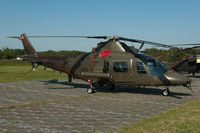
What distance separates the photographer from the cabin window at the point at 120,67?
13078mm

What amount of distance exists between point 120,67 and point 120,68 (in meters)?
0.07

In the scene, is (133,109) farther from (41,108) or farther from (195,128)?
(41,108)

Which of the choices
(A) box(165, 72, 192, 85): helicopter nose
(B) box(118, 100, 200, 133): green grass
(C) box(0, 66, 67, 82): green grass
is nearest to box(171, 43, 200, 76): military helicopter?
(A) box(165, 72, 192, 85): helicopter nose

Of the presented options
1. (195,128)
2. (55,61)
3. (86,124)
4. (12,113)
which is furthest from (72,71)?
(195,128)

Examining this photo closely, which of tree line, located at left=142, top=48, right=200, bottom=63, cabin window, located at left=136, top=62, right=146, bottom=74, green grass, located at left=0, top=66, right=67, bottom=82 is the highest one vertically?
tree line, located at left=142, top=48, right=200, bottom=63

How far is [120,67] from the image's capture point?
43.4 ft

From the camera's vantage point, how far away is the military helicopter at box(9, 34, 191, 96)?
40.0 ft

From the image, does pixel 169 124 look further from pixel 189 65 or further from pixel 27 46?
pixel 189 65

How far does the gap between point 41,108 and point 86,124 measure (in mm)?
3321

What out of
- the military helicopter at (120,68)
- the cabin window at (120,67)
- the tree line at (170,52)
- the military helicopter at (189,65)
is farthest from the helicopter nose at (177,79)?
the military helicopter at (189,65)

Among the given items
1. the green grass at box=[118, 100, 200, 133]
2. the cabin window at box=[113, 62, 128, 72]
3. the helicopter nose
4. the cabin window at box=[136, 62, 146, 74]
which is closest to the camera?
the green grass at box=[118, 100, 200, 133]

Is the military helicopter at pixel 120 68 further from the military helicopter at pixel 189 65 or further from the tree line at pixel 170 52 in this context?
the military helicopter at pixel 189 65

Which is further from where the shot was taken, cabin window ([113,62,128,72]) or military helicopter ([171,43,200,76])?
military helicopter ([171,43,200,76])

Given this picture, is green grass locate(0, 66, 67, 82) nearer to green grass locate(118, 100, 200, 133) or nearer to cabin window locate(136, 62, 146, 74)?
cabin window locate(136, 62, 146, 74)
